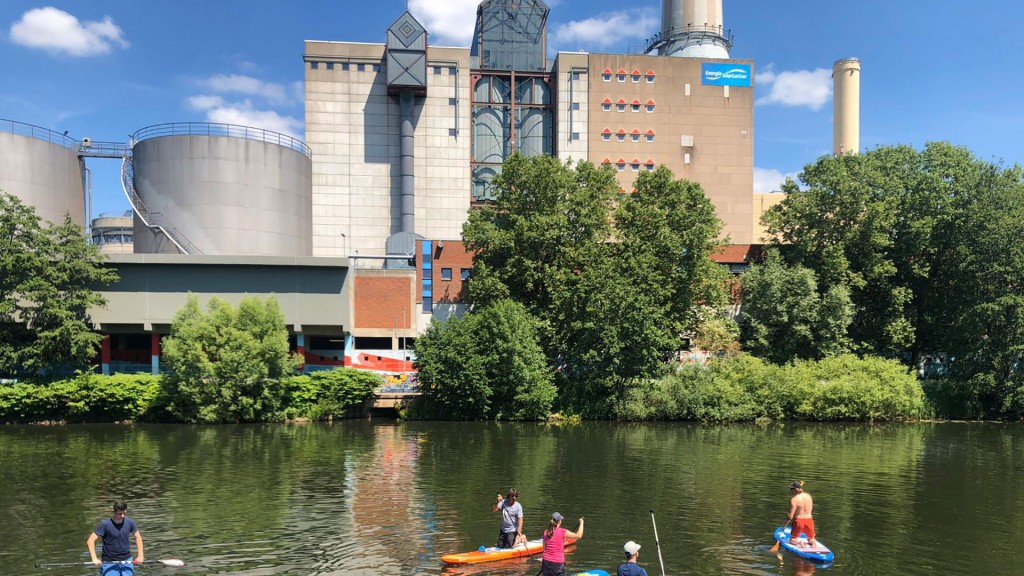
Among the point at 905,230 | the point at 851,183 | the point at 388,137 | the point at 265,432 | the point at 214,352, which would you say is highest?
the point at 388,137

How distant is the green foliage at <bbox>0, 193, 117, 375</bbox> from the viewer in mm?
49094

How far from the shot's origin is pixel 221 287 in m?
56.5

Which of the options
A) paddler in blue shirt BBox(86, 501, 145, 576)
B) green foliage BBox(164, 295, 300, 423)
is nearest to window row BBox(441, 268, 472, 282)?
green foliage BBox(164, 295, 300, 423)

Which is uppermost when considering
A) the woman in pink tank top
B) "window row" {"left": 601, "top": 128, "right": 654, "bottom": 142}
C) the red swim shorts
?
"window row" {"left": 601, "top": 128, "right": 654, "bottom": 142}

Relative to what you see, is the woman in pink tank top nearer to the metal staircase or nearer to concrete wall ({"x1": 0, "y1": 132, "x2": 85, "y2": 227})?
the metal staircase

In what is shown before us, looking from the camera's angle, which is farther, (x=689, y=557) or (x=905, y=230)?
(x=905, y=230)

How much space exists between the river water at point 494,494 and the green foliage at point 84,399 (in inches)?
158

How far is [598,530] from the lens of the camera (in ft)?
75.7

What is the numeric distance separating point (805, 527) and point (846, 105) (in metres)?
95.6

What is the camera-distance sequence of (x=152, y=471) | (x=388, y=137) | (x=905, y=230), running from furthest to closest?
(x=388, y=137), (x=905, y=230), (x=152, y=471)

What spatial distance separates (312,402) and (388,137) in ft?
136

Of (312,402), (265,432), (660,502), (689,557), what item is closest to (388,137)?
(312,402)

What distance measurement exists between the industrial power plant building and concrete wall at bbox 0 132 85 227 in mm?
127

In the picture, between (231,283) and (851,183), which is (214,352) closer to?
(231,283)
